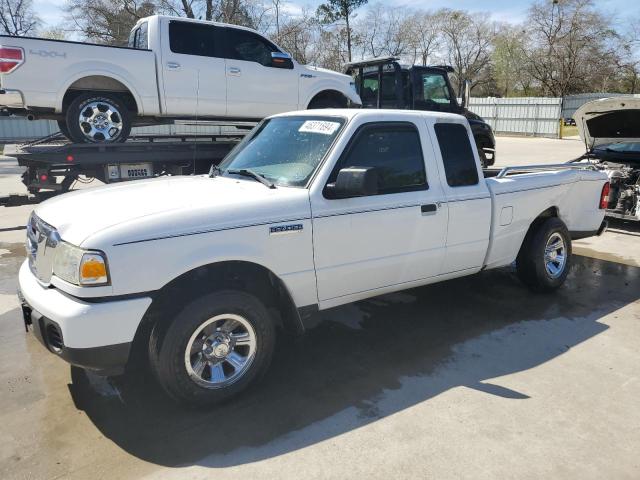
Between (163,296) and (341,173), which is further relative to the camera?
(341,173)

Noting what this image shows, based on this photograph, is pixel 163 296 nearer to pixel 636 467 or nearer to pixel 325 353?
pixel 325 353

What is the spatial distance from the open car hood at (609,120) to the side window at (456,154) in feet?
14.0

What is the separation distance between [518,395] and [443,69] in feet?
31.5

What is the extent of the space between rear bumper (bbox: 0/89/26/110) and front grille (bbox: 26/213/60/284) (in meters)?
3.61

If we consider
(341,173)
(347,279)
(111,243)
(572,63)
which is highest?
(572,63)

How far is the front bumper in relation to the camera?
9.30 feet

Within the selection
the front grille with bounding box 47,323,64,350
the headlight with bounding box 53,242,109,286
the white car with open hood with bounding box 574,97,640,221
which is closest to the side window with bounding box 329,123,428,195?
the headlight with bounding box 53,242,109,286

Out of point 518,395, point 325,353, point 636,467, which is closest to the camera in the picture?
point 636,467

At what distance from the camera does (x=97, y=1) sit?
102 ft

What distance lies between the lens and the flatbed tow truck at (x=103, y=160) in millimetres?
6561

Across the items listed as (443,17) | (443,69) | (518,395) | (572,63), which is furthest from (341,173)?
(443,17)

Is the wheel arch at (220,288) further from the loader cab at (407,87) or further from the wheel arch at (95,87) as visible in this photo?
the loader cab at (407,87)

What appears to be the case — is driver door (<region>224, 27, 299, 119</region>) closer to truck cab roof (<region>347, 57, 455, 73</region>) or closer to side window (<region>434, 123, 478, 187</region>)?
truck cab roof (<region>347, 57, 455, 73</region>)

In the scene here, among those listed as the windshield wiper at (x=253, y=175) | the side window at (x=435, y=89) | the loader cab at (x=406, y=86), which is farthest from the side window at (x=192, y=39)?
the side window at (x=435, y=89)
